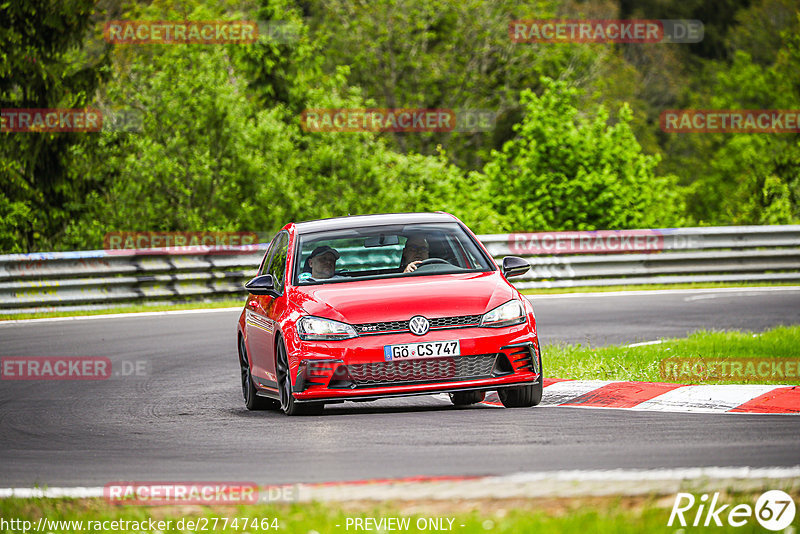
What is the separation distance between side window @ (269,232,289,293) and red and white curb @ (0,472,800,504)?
424 centimetres

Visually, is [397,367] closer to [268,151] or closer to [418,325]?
[418,325]

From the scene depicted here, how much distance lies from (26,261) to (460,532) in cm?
1694

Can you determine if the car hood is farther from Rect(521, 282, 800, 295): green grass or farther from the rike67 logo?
Rect(521, 282, 800, 295): green grass

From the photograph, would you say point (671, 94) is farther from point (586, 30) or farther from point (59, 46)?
point (59, 46)

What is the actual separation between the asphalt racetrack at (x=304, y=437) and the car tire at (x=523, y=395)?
0.60 feet

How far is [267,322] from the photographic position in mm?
10625

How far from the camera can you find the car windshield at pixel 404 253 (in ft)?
34.9

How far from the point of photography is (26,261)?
2112 centimetres

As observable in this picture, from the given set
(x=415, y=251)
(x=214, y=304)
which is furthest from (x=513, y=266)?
(x=214, y=304)

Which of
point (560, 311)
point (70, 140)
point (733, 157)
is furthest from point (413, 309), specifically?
point (733, 157)
